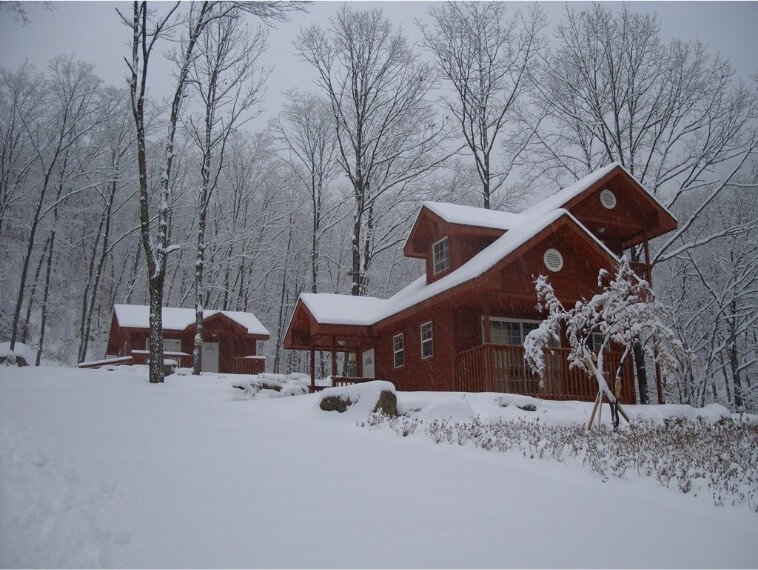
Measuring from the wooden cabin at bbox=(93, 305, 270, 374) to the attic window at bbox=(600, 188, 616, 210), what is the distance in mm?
17542

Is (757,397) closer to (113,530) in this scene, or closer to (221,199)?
(113,530)

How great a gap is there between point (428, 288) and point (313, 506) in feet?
41.6

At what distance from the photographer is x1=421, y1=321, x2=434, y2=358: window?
17578mm

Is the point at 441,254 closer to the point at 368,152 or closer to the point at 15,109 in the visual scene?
the point at 368,152

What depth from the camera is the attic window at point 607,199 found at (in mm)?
18531

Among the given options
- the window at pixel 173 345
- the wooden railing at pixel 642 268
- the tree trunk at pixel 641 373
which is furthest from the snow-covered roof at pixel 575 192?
the window at pixel 173 345

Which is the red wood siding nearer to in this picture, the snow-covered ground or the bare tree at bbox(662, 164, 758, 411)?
the bare tree at bbox(662, 164, 758, 411)

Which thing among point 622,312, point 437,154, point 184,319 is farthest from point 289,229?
point 622,312

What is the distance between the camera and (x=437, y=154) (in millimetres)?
27609

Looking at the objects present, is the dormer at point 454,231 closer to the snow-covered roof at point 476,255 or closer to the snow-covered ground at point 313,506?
the snow-covered roof at point 476,255

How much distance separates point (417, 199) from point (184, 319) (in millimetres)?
13232

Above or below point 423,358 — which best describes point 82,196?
above

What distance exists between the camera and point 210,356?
30406mm

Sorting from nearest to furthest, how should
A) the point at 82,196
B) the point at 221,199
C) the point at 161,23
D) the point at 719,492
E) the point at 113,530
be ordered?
the point at 113,530 < the point at 719,492 < the point at 161,23 < the point at 82,196 < the point at 221,199
